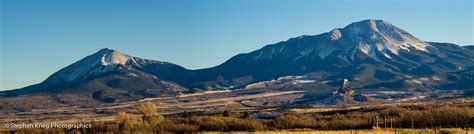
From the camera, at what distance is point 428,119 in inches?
4117

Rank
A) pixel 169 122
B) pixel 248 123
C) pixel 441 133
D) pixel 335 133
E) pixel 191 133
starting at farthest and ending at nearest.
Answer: pixel 169 122 → pixel 248 123 → pixel 191 133 → pixel 335 133 → pixel 441 133

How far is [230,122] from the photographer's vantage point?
12119 centimetres

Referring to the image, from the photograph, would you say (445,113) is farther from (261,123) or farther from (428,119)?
(261,123)

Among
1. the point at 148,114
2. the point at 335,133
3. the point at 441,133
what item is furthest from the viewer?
the point at 148,114

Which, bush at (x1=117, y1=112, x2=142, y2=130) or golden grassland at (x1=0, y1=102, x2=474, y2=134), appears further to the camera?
bush at (x1=117, y1=112, x2=142, y2=130)

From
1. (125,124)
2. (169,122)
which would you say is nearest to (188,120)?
(169,122)

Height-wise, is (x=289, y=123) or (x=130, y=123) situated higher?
(x=289, y=123)

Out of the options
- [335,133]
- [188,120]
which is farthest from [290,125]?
[335,133]

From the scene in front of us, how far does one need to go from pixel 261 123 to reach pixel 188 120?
58.7ft

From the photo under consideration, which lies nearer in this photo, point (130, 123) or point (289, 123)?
point (130, 123)

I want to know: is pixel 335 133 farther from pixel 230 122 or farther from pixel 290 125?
pixel 230 122

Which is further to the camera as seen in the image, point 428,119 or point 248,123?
point 248,123

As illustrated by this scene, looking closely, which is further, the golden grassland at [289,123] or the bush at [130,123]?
the bush at [130,123]

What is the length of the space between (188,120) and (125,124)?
14.9 m
